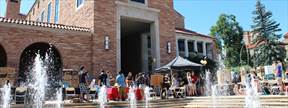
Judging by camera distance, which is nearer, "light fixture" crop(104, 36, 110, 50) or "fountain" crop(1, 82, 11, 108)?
"fountain" crop(1, 82, 11, 108)

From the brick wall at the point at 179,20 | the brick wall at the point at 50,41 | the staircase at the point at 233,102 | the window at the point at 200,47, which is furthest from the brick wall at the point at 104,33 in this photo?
the brick wall at the point at 179,20

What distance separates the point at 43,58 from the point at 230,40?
118ft

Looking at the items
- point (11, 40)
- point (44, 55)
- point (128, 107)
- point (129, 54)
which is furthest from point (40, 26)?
point (129, 54)

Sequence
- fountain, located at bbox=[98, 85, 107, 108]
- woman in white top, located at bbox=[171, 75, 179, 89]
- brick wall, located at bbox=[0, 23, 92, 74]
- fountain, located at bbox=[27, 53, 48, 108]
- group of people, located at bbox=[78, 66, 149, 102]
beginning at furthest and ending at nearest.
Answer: woman in white top, located at bbox=[171, 75, 179, 89] → brick wall, located at bbox=[0, 23, 92, 74] → fountain, located at bbox=[98, 85, 107, 108] → group of people, located at bbox=[78, 66, 149, 102] → fountain, located at bbox=[27, 53, 48, 108]

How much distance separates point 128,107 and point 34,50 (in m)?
9.12

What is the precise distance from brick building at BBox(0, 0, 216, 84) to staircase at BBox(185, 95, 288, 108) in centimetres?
651

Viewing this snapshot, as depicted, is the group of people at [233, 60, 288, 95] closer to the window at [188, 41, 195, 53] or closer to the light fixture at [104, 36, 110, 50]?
the light fixture at [104, 36, 110, 50]

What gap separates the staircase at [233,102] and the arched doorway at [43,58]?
7753 millimetres

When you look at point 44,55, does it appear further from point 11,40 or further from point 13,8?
point 13,8

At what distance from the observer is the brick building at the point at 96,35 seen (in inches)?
606

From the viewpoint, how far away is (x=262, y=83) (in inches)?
562

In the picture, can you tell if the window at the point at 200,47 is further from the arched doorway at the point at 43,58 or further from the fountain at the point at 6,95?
the fountain at the point at 6,95

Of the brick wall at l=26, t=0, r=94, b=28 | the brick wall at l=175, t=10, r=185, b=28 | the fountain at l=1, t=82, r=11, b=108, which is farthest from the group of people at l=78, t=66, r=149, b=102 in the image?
the brick wall at l=175, t=10, r=185, b=28

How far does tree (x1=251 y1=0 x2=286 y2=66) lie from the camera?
124ft
